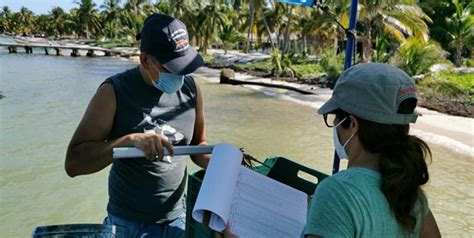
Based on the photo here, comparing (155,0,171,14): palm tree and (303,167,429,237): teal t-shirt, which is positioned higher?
(303,167,429,237): teal t-shirt

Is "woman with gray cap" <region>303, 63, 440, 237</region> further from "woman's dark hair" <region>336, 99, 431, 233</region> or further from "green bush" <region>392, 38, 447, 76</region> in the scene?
"green bush" <region>392, 38, 447, 76</region>

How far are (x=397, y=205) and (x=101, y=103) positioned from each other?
3.97 feet

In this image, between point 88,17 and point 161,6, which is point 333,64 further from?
point 88,17

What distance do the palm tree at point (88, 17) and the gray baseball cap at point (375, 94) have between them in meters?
86.3

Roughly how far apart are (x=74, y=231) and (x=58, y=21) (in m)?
108

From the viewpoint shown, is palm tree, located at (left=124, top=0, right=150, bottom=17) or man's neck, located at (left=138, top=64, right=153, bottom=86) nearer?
man's neck, located at (left=138, top=64, right=153, bottom=86)

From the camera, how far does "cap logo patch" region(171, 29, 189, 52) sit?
190cm

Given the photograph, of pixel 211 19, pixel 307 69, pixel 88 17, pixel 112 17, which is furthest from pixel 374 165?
pixel 88 17

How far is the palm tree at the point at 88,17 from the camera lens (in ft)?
267

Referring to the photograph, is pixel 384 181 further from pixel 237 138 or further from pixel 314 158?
pixel 237 138

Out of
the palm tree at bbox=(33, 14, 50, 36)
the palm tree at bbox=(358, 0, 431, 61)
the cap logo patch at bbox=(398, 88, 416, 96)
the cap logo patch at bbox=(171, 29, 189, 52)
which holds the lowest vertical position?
the palm tree at bbox=(33, 14, 50, 36)

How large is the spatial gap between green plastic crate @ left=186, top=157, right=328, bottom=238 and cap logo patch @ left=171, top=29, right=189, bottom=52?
1.75 feet

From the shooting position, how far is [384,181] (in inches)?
47.3

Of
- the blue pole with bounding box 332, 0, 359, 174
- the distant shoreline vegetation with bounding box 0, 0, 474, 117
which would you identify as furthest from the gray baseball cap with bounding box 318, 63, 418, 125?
the distant shoreline vegetation with bounding box 0, 0, 474, 117
